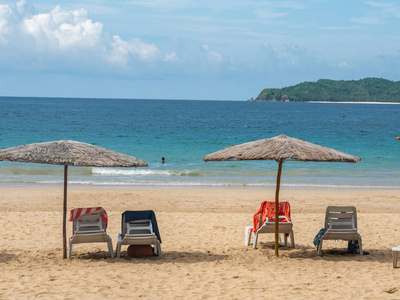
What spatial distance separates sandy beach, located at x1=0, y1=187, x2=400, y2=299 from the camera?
644 centimetres

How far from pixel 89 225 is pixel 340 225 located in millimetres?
3989

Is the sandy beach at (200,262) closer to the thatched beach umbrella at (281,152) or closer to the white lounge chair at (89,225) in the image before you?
the white lounge chair at (89,225)

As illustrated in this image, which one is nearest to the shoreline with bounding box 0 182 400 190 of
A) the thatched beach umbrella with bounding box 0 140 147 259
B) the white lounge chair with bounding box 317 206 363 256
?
the white lounge chair with bounding box 317 206 363 256

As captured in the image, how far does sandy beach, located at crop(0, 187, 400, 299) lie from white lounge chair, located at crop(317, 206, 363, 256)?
1.21 ft

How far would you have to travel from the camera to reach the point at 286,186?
19000 mm

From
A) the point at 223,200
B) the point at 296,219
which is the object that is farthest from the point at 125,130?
the point at 296,219

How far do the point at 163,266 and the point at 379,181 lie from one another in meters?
15.5

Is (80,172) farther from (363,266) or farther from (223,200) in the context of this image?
(363,266)

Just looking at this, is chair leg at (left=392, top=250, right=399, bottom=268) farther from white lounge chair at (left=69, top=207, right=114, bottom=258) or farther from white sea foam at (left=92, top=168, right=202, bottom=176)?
white sea foam at (left=92, top=168, right=202, bottom=176)

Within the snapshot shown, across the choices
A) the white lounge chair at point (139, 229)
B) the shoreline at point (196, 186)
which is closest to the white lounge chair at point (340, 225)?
the white lounge chair at point (139, 229)

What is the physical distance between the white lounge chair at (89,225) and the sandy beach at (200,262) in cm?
36

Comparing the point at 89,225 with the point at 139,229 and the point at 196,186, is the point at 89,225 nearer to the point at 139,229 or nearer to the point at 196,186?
the point at 139,229

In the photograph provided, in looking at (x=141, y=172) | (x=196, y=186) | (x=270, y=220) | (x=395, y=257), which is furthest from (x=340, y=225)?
(x=141, y=172)

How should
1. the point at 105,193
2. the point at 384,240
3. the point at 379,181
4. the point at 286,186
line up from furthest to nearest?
the point at 379,181 < the point at 286,186 < the point at 105,193 < the point at 384,240
